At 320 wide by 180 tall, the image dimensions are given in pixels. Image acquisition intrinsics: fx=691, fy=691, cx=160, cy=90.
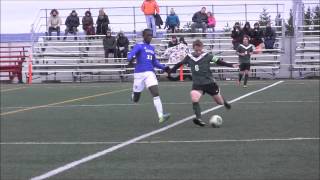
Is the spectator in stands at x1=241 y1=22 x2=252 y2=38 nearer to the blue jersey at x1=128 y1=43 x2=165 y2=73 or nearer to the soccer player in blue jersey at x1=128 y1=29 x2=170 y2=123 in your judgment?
the soccer player in blue jersey at x1=128 y1=29 x2=170 y2=123

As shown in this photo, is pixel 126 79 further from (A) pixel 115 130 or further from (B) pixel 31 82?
(A) pixel 115 130

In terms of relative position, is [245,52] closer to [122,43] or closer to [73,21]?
[122,43]

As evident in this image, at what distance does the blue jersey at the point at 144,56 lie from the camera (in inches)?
463

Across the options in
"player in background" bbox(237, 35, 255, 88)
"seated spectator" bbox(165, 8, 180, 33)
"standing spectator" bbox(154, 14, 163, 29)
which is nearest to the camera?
"standing spectator" bbox(154, 14, 163, 29)

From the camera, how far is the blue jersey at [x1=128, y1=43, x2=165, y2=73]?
11750 millimetres

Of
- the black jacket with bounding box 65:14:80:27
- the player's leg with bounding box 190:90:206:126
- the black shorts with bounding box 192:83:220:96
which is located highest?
the black jacket with bounding box 65:14:80:27

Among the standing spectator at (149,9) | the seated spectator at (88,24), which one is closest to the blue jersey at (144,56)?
the seated spectator at (88,24)

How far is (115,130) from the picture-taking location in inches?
488

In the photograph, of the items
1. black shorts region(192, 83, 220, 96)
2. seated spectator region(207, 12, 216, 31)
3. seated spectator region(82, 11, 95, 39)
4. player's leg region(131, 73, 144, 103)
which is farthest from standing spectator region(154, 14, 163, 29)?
black shorts region(192, 83, 220, 96)

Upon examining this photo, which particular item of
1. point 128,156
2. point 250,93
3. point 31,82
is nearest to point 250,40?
point 250,93

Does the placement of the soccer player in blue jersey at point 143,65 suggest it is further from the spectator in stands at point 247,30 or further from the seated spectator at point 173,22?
the seated spectator at point 173,22

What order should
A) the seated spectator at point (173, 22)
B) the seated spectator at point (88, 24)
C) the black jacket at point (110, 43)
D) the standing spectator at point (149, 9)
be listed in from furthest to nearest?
the black jacket at point (110, 43), the seated spectator at point (88, 24), the seated spectator at point (173, 22), the standing spectator at point (149, 9)

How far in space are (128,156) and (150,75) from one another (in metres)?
3.07

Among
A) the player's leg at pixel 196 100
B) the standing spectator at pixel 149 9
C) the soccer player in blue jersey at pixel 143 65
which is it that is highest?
the standing spectator at pixel 149 9
